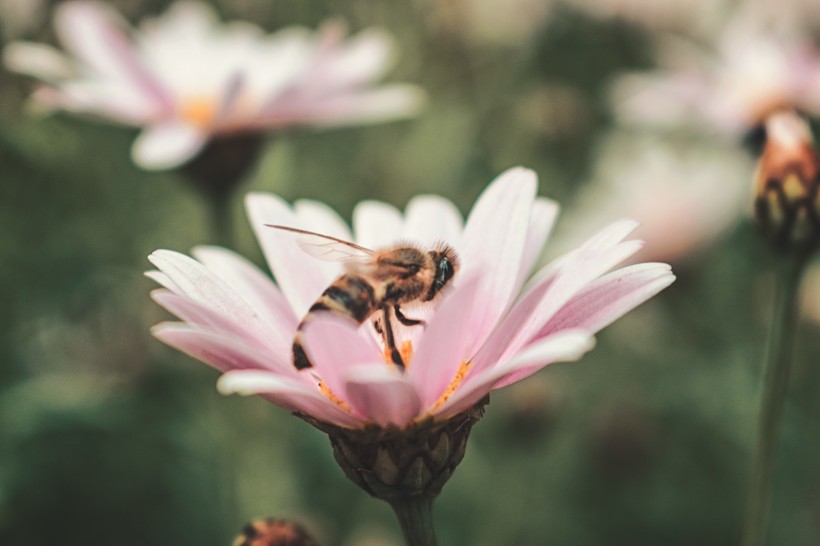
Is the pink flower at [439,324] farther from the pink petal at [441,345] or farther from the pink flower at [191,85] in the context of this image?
the pink flower at [191,85]

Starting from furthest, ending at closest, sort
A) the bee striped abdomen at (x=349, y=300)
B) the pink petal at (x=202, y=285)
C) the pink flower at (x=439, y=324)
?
the bee striped abdomen at (x=349, y=300) → the pink petal at (x=202, y=285) → the pink flower at (x=439, y=324)

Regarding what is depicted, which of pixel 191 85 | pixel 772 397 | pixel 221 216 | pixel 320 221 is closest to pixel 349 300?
pixel 320 221

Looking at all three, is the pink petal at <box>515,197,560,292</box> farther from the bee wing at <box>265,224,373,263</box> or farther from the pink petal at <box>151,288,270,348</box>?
the pink petal at <box>151,288,270,348</box>

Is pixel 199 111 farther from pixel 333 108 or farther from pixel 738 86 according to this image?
pixel 738 86

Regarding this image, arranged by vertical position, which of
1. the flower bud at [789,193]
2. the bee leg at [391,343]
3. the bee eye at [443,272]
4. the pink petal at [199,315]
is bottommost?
the pink petal at [199,315]

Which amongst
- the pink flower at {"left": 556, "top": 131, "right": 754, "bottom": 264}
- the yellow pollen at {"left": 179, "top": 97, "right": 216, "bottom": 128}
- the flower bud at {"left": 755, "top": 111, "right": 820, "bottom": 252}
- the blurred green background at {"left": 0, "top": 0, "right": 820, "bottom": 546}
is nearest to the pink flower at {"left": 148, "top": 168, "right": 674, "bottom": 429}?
the flower bud at {"left": 755, "top": 111, "right": 820, "bottom": 252}

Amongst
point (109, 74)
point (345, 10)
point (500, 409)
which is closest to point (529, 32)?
point (345, 10)

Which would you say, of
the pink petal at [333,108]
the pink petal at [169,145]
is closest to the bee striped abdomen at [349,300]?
the pink petal at [169,145]
